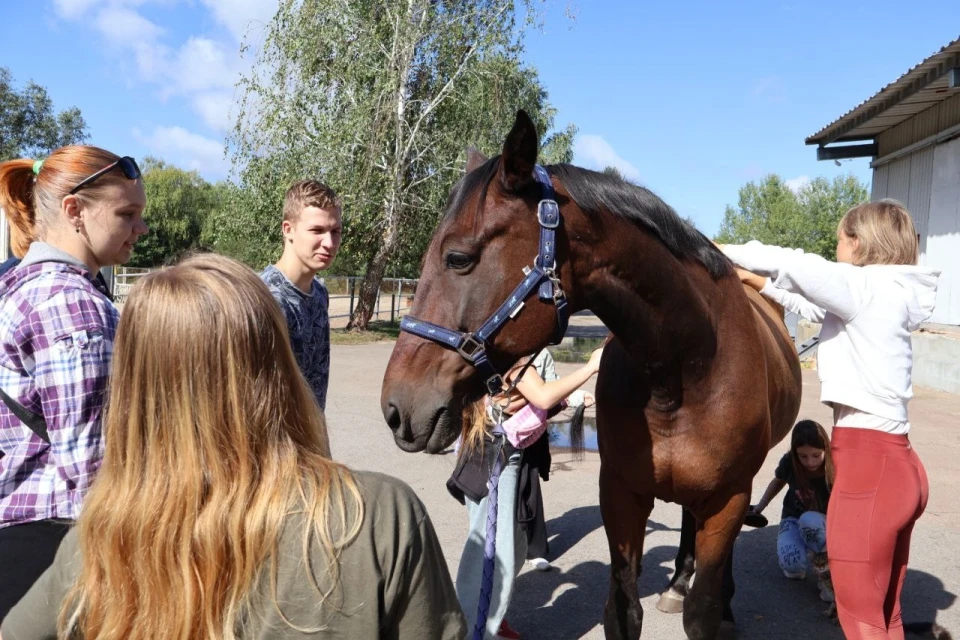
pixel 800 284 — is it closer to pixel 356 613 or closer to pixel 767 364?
pixel 767 364

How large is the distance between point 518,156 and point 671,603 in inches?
108

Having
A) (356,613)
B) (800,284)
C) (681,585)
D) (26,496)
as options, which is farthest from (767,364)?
(26,496)

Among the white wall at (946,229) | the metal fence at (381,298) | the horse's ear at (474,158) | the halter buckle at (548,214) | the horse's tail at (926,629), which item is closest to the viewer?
the halter buckle at (548,214)

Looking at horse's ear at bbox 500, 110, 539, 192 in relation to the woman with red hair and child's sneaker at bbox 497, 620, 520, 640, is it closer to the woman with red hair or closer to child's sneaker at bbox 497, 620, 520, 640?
the woman with red hair

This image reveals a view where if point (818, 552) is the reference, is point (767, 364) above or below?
above

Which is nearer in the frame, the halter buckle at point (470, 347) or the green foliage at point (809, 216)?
the halter buckle at point (470, 347)

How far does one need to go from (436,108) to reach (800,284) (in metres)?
17.0

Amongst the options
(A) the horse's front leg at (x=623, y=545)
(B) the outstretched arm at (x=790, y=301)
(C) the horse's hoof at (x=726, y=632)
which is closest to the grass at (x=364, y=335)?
(C) the horse's hoof at (x=726, y=632)

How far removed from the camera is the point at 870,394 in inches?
101

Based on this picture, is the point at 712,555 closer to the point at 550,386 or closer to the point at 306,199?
the point at 550,386

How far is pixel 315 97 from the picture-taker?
1794cm

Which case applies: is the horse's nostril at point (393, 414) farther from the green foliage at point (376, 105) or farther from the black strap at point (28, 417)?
the green foliage at point (376, 105)

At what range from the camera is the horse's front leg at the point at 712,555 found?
9.18 ft

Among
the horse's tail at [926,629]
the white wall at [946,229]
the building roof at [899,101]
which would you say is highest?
the building roof at [899,101]
